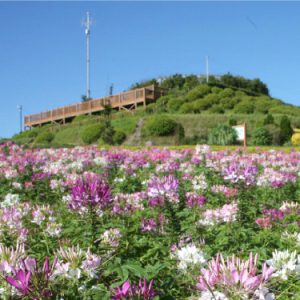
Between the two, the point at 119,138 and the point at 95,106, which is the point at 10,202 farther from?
the point at 95,106

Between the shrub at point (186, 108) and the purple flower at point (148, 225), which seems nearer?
the purple flower at point (148, 225)

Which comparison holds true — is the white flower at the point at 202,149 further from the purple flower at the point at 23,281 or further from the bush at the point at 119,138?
the bush at the point at 119,138

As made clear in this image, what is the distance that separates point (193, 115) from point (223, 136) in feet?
22.1

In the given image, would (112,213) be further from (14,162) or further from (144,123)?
(144,123)

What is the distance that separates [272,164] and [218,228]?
Result: 4.07 metres

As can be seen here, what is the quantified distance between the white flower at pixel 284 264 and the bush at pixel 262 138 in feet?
64.6

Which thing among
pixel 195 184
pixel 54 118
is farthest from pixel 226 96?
pixel 195 184

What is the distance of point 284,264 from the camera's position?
5.35ft

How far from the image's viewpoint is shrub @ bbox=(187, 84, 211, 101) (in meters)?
35.8

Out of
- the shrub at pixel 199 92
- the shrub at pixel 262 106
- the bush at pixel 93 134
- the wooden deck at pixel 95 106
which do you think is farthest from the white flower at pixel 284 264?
the shrub at pixel 199 92

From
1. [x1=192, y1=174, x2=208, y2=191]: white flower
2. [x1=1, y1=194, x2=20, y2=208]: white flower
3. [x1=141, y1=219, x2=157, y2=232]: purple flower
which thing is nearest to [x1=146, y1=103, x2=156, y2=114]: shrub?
[x1=192, y1=174, x2=208, y2=191]: white flower

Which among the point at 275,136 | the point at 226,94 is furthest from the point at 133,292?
the point at 226,94

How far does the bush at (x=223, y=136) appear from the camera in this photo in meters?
20.4

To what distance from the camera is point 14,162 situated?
7555 mm
